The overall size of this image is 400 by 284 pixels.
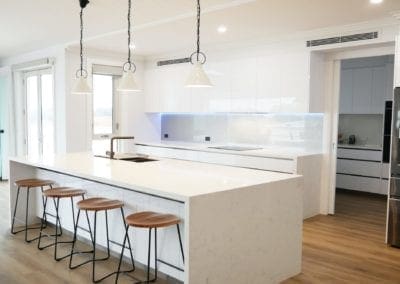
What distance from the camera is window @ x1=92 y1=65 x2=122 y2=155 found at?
6602 mm

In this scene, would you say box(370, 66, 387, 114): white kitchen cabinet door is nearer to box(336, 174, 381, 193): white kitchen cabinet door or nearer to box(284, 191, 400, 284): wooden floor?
box(336, 174, 381, 193): white kitchen cabinet door

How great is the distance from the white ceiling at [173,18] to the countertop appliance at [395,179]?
1.06 m

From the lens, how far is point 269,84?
5.33m

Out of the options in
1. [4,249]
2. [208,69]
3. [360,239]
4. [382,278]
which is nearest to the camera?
[382,278]

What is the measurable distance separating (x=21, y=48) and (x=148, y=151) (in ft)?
9.23

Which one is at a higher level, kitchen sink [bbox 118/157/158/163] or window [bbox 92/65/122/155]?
window [bbox 92/65/122/155]

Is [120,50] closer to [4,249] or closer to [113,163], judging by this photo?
[113,163]

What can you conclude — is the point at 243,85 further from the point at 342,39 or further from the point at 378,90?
the point at 378,90

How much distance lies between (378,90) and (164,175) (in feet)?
16.5

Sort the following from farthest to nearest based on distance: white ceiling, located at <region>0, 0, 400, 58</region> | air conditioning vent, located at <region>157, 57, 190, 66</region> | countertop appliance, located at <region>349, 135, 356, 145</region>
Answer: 1. countertop appliance, located at <region>349, 135, 356, 145</region>
2. air conditioning vent, located at <region>157, 57, 190, 66</region>
3. white ceiling, located at <region>0, 0, 400, 58</region>

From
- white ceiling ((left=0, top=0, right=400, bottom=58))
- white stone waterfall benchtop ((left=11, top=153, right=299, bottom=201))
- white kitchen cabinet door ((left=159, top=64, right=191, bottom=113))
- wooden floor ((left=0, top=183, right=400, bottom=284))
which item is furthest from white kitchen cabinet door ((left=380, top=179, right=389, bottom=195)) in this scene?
white stone waterfall benchtop ((left=11, top=153, right=299, bottom=201))

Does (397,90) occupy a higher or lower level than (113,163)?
higher

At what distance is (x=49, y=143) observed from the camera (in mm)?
6926

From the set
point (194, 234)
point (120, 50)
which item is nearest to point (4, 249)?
point (194, 234)
